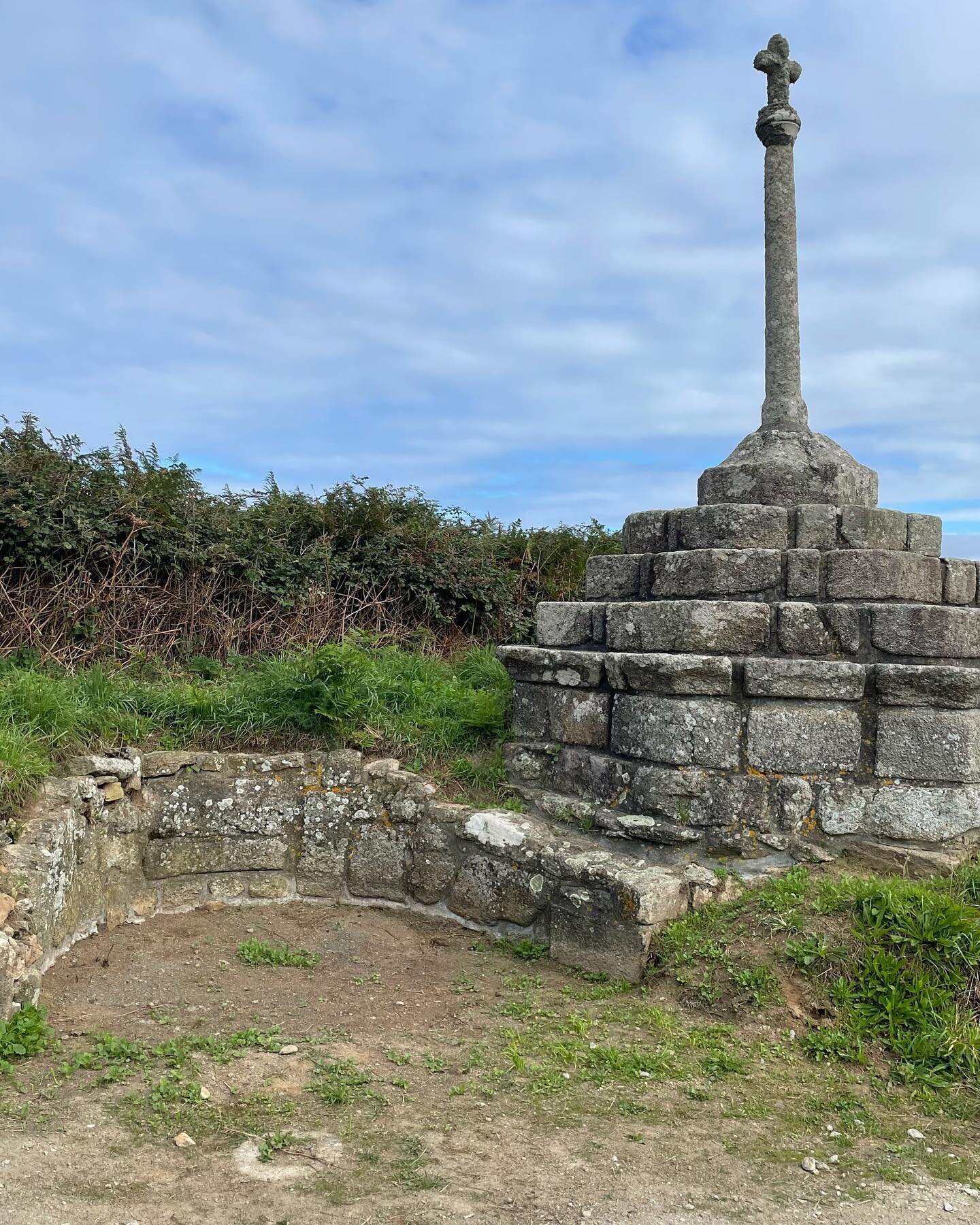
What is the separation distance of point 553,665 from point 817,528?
168cm

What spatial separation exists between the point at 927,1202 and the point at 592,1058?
4.10 ft

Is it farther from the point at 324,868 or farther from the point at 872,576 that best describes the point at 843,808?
the point at 324,868

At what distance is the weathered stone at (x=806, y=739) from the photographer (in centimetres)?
504

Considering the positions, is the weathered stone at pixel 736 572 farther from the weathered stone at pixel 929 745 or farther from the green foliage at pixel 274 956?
the green foliage at pixel 274 956

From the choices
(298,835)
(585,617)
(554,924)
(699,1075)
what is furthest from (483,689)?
(699,1075)

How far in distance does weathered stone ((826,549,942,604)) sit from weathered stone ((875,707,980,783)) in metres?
0.66

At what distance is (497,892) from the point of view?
5.25 m

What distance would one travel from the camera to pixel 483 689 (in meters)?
6.82

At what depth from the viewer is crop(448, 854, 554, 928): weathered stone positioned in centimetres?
507

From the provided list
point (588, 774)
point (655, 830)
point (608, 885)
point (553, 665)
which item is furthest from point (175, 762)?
point (655, 830)

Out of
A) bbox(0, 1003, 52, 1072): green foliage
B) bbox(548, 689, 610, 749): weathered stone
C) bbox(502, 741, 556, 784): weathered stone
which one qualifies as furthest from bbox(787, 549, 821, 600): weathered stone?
bbox(0, 1003, 52, 1072): green foliage

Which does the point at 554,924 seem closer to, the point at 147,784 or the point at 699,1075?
the point at 699,1075

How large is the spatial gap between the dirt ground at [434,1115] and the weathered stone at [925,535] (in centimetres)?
300

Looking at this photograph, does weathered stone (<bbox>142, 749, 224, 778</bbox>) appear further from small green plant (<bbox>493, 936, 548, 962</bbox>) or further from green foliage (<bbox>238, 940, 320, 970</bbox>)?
small green plant (<bbox>493, 936, 548, 962</bbox>)
